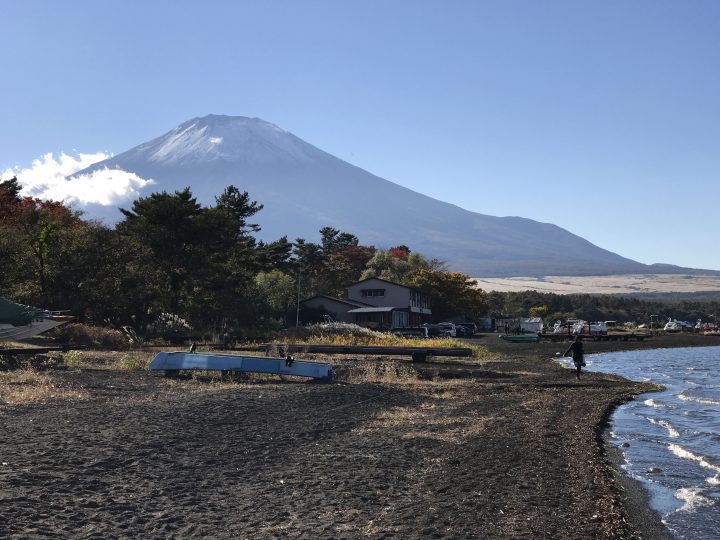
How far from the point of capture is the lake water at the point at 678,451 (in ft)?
32.6

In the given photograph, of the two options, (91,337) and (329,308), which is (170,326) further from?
(329,308)

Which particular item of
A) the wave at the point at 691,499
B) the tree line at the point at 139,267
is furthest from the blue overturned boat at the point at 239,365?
the tree line at the point at 139,267

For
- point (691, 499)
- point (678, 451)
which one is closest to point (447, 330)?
point (678, 451)

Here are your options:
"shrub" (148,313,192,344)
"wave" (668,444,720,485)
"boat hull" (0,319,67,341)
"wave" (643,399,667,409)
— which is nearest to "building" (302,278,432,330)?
"shrub" (148,313,192,344)

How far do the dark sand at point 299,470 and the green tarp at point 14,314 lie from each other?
30.6 ft

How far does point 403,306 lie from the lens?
82.7 m

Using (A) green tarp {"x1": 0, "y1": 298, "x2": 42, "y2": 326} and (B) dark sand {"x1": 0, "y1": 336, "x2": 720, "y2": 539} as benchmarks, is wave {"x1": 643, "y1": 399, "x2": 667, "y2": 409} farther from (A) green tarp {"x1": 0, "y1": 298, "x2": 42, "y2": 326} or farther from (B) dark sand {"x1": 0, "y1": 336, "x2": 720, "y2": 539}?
(A) green tarp {"x1": 0, "y1": 298, "x2": 42, "y2": 326}

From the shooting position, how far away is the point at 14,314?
2594cm

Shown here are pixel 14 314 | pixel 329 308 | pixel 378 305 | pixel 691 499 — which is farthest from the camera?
pixel 378 305

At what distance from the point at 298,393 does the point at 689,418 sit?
1099cm

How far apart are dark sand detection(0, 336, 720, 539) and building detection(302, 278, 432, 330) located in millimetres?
53489

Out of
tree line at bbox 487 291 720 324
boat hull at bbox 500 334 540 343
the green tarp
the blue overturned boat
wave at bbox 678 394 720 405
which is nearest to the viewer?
the blue overturned boat

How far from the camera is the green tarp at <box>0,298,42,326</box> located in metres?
25.8

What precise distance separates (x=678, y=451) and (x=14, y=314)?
22.0m
